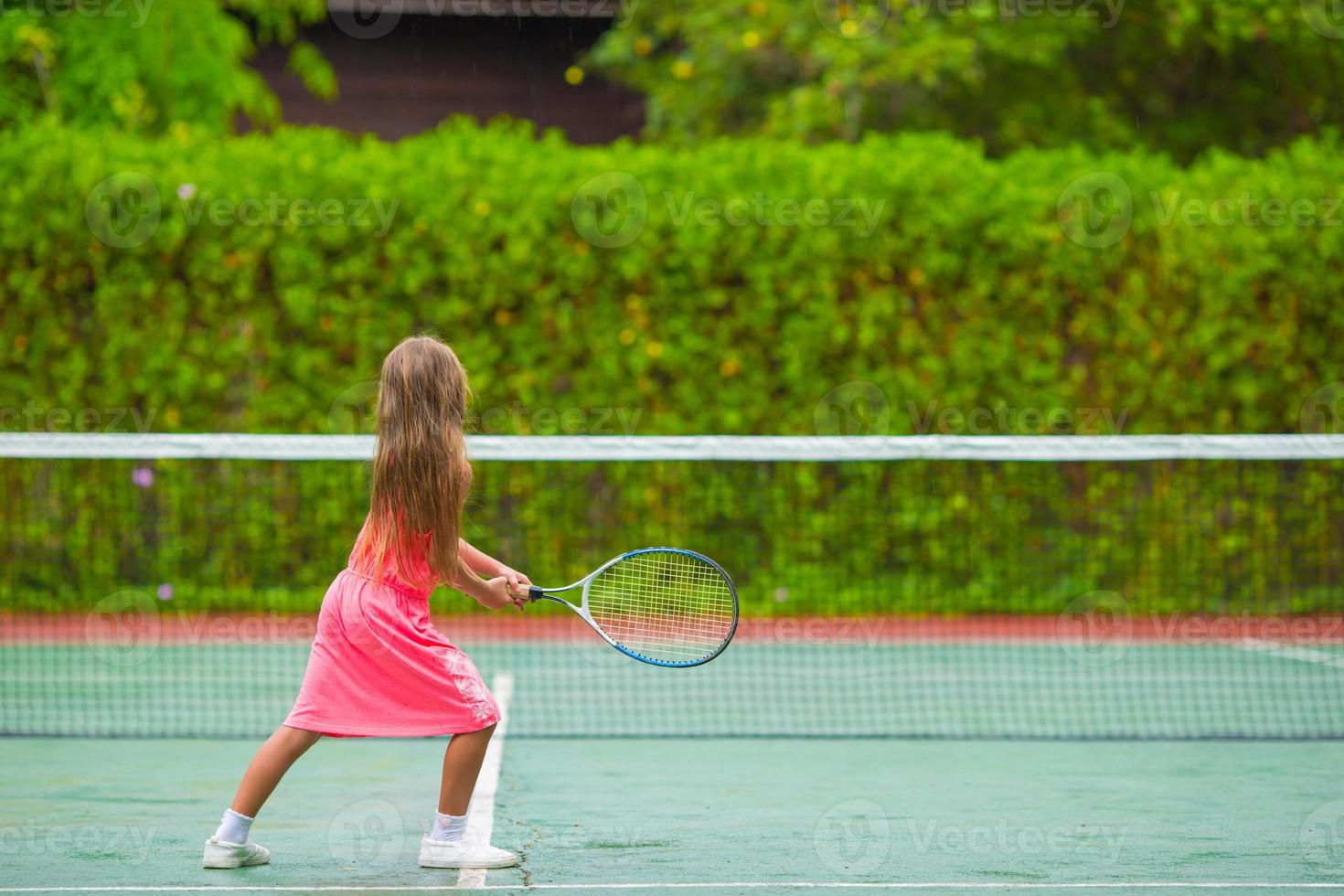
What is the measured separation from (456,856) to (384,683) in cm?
51

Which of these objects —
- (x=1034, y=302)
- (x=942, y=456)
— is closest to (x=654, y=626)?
(x=942, y=456)

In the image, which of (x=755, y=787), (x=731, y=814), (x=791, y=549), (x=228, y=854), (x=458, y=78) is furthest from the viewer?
(x=458, y=78)

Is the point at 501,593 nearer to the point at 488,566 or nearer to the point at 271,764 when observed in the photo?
the point at 488,566

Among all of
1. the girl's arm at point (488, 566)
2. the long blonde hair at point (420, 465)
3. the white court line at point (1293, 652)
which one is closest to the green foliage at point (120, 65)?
the white court line at point (1293, 652)

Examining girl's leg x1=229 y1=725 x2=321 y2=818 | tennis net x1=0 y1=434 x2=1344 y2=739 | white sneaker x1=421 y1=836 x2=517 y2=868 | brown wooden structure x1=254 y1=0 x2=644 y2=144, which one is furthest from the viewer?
brown wooden structure x1=254 y1=0 x2=644 y2=144

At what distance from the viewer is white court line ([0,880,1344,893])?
4023 millimetres

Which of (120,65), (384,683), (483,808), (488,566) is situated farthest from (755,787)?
(120,65)

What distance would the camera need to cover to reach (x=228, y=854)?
165 inches

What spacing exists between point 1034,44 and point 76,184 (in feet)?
25.1

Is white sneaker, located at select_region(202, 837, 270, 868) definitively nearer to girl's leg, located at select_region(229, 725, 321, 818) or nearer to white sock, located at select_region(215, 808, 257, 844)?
white sock, located at select_region(215, 808, 257, 844)

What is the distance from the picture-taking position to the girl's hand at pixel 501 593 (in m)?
4.12

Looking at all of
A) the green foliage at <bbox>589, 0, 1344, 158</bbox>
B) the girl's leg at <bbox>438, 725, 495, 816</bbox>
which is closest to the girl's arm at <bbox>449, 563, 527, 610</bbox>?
the girl's leg at <bbox>438, 725, 495, 816</bbox>

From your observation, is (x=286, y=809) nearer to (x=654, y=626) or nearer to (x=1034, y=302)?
(x=654, y=626)

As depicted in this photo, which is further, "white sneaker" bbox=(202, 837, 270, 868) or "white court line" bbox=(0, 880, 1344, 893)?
"white sneaker" bbox=(202, 837, 270, 868)
